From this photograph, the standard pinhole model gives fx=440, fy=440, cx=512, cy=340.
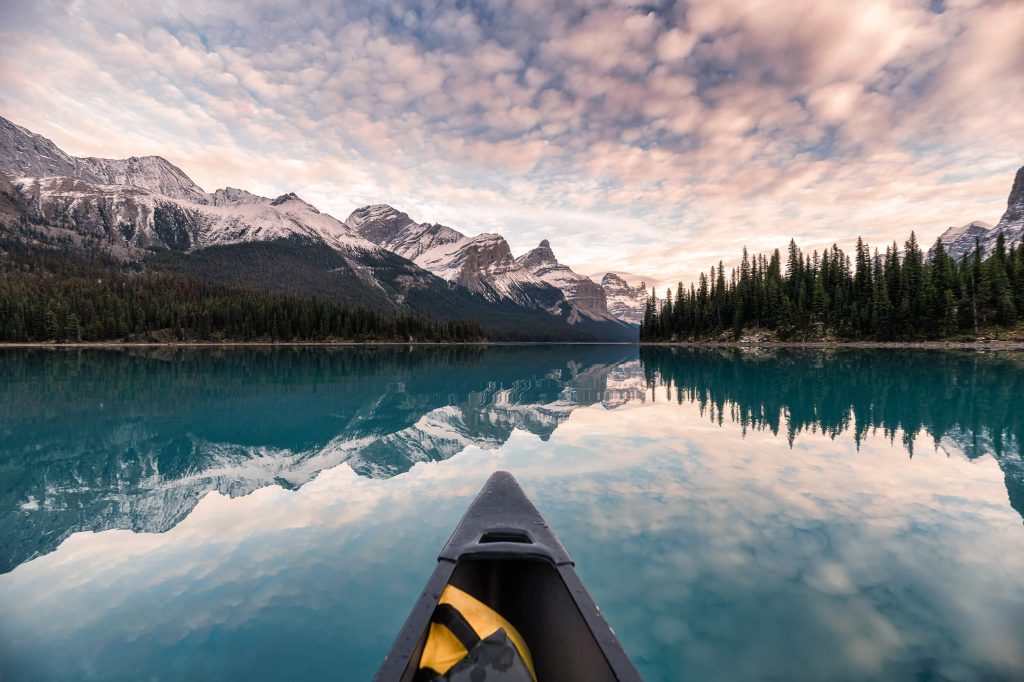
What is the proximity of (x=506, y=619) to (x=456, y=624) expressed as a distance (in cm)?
146

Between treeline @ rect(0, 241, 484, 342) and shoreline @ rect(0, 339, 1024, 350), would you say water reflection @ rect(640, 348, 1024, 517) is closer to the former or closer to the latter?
shoreline @ rect(0, 339, 1024, 350)

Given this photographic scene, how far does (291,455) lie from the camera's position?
66.2ft

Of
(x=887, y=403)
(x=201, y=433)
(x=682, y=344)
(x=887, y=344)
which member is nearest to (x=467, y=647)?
(x=201, y=433)

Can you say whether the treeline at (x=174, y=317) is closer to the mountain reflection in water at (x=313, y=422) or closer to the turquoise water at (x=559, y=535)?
the mountain reflection in water at (x=313, y=422)

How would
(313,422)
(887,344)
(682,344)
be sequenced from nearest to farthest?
(313,422), (887,344), (682,344)

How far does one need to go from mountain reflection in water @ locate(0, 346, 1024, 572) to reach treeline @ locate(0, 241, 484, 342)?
8931 cm

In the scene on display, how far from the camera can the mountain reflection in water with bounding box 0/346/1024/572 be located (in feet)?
48.6

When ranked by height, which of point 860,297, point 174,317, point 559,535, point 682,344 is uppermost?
point 860,297

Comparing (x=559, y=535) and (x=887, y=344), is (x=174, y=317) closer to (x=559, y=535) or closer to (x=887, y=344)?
(x=559, y=535)

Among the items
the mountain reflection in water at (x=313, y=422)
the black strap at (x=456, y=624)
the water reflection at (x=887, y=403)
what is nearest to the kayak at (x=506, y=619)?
the black strap at (x=456, y=624)

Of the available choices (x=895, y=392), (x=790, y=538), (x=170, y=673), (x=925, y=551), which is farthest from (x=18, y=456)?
(x=895, y=392)

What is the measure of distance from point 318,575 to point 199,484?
9.72 meters

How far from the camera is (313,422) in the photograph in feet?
91.8

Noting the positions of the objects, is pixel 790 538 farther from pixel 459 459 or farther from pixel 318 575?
pixel 459 459
